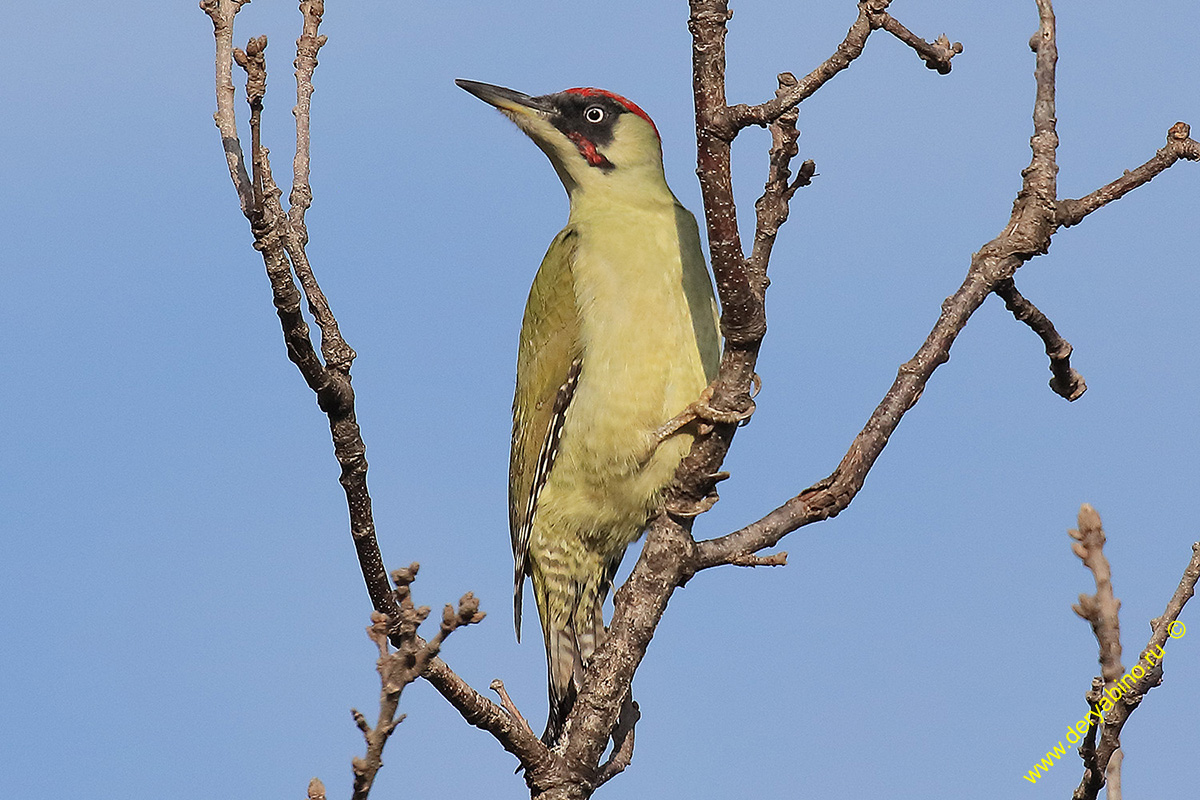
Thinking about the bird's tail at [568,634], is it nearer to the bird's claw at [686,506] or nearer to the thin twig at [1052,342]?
the bird's claw at [686,506]

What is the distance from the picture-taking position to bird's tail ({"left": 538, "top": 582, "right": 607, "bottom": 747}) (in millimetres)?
5738

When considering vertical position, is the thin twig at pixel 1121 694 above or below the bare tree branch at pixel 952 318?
below

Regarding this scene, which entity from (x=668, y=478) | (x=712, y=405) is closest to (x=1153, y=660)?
(x=712, y=405)

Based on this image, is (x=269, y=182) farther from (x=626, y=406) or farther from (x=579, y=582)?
(x=579, y=582)

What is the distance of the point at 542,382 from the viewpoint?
611 centimetres

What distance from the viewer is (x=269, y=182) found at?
3.83 meters

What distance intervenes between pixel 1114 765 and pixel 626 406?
2836 millimetres

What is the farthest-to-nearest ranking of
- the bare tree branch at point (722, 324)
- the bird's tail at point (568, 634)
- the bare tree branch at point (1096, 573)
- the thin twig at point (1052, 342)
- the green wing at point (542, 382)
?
the green wing at point (542, 382), the bird's tail at point (568, 634), the thin twig at point (1052, 342), the bare tree branch at point (722, 324), the bare tree branch at point (1096, 573)

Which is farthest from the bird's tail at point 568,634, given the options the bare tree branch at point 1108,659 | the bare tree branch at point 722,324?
the bare tree branch at point 1108,659

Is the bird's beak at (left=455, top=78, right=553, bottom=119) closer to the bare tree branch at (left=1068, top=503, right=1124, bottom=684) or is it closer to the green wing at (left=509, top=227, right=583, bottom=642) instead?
the green wing at (left=509, top=227, right=583, bottom=642)

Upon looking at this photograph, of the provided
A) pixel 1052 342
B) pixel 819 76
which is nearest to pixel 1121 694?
pixel 819 76

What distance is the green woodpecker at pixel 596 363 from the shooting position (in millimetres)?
5629

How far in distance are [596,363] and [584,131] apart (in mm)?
1467

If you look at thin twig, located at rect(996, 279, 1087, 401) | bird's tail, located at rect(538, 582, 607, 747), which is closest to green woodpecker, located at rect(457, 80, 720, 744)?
bird's tail, located at rect(538, 582, 607, 747)
